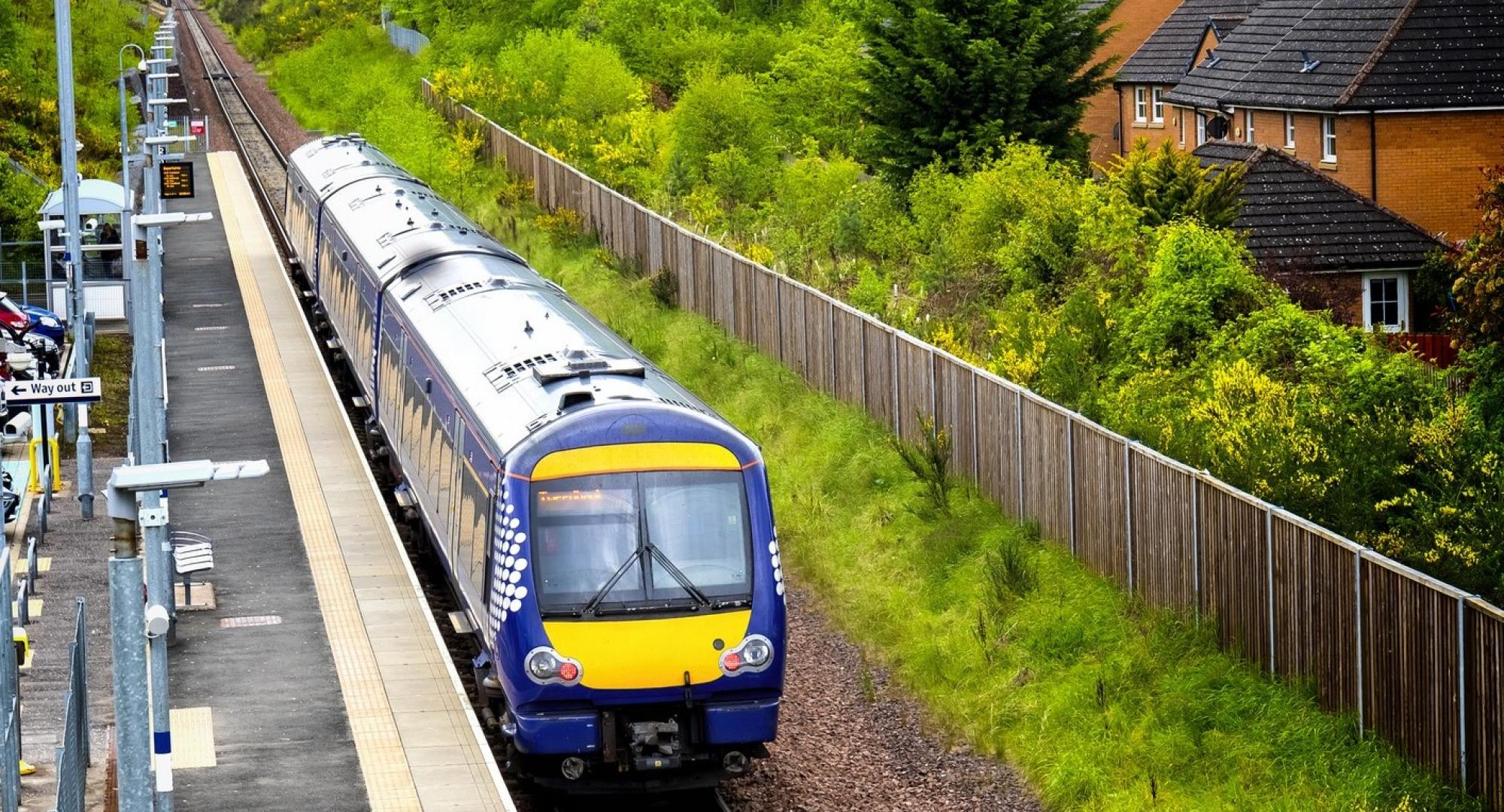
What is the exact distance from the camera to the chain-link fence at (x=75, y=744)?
454 inches

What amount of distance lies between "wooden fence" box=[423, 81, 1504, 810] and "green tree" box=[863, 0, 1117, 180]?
8667 mm

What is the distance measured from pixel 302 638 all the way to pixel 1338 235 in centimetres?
2115

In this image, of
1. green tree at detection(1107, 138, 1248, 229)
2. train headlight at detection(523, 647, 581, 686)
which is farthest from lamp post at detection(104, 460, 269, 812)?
green tree at detection(1107, 138, 1248, 229)

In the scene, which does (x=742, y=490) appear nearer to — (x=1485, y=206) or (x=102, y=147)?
(x=1485, y=206)

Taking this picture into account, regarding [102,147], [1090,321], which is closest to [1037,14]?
[1090,321]

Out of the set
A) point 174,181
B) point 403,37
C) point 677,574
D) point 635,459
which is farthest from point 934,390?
point 403,37

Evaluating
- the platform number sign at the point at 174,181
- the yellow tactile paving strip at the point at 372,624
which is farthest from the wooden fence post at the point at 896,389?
the platform number sign at the point at 174,181

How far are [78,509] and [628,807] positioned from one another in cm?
1233

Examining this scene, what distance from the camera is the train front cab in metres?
13.8

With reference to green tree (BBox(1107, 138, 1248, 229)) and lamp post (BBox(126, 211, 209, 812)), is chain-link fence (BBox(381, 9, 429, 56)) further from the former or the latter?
lamp post (BBox(126, 211, 209, 812))

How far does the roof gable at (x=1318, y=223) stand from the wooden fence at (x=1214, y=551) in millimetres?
10155

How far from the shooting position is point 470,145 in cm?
5053

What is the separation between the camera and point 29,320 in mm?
33812

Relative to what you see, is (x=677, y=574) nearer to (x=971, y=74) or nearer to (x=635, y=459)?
(x=635, y=459)
